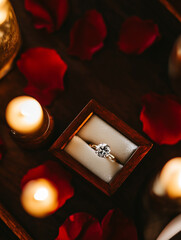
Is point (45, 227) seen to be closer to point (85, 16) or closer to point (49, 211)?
point (49, 211)

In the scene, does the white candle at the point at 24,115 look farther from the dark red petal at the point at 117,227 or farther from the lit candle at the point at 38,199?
the dark red petal at the point at 117,227

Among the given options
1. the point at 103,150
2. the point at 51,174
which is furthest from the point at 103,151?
the point at 51,174

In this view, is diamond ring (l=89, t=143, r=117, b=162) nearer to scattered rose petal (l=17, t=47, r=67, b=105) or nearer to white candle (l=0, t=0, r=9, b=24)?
scattered rose petal (l=17, t=47, r=67, b=105)

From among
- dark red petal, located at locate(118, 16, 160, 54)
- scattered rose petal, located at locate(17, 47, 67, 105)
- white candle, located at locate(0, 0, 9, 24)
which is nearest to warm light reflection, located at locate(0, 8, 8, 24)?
white candle, located at locate(0, 0, 9, 24)

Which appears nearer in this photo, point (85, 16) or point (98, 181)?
point (98, 181)

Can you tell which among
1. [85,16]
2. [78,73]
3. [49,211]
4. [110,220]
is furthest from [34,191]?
[85,16]

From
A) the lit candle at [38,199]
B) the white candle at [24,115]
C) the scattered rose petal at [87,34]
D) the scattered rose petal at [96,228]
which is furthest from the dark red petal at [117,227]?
the scattered rose petal at [87,34]

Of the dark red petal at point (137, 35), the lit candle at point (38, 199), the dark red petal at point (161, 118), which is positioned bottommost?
the lit candle at point (38, 199)
